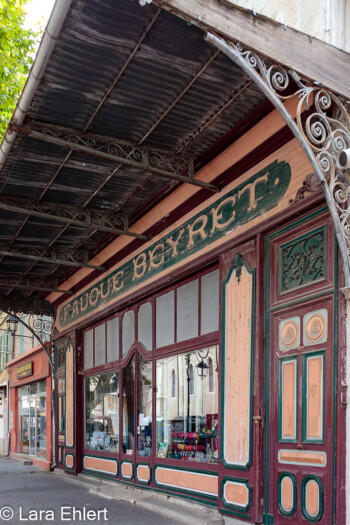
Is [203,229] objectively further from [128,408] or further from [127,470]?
[127,470]

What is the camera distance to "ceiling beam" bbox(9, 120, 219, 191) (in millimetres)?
7211

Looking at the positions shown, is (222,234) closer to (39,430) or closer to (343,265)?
(343,265)

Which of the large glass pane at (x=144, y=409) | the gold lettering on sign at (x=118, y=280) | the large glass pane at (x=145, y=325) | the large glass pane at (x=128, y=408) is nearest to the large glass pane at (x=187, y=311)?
the large glass pane at (x=145, y=325)

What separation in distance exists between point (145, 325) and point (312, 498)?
5455 millimetres

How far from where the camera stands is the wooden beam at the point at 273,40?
5.31 m

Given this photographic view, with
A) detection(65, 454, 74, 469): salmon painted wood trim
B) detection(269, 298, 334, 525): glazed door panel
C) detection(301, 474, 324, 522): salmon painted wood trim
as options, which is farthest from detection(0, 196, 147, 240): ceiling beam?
detection(65, 454, 74, 469): salmon painted wood trim

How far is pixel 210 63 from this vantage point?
6.25 m

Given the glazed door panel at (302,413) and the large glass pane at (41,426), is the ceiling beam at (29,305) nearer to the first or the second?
the large glass pane at (41,426)

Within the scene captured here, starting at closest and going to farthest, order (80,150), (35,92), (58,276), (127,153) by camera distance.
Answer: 1. (35,92)
2. (80,150)
3. (127,153)
4. (58,276)

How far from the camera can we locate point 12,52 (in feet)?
50.7

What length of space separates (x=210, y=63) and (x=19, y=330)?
64.8ft

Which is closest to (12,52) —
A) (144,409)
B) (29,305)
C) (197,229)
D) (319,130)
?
(29,305)

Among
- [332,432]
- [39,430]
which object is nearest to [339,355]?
[332,432]

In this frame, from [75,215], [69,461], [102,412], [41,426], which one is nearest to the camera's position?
[75,215]
